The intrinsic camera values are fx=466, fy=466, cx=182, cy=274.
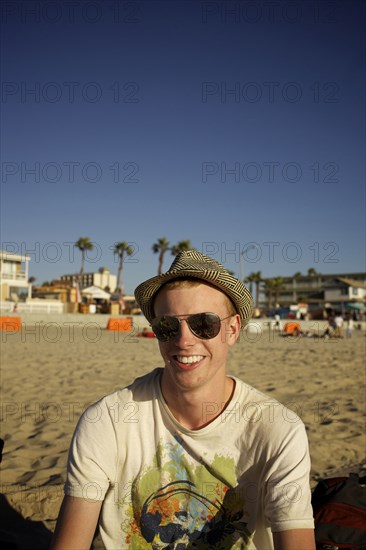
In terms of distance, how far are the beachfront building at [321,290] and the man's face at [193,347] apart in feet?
240

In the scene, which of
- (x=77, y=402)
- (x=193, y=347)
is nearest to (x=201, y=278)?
(x=193, y=347)

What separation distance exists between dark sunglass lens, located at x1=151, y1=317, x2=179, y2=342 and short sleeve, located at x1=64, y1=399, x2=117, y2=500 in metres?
0.40

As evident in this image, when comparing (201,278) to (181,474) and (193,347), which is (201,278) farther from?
(181,474)

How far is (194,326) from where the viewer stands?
205 centimetres

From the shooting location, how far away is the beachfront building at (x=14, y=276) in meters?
47.5

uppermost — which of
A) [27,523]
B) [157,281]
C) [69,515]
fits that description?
[157,281]

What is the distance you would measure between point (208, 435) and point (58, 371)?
8.85m

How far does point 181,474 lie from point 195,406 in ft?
0.94

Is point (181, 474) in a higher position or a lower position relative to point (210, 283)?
lower

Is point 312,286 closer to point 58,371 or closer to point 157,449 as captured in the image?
point 58,371

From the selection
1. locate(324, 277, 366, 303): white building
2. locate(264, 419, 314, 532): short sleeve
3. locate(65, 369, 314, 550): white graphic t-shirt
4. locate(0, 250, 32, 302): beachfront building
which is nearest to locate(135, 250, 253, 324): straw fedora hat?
locate(65, 369, 314, 550): white graphic t-shirt

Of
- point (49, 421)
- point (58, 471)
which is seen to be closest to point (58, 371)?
point (49, 421)

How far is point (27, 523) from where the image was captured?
141 inches

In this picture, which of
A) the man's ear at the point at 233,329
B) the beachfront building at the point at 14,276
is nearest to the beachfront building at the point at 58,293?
the beachfront building at the point at 14,276
